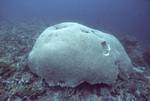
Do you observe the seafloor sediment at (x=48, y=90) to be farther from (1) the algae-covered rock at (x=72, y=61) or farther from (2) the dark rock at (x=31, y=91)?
(1) the algae-covered rock at (x=72, y=61)

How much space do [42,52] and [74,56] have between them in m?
1.09

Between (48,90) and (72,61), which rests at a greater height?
(72,61)

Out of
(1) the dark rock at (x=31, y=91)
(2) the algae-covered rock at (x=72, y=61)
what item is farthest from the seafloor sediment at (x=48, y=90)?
(2) the algae-covered rock at (x=72, y=61)

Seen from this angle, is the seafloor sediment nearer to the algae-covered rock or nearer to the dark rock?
the dark rock

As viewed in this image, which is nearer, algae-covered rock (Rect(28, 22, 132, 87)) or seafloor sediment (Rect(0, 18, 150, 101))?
A: seafloor sediment (Rect(0, 18, 150, 101))

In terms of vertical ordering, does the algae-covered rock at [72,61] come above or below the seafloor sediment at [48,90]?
above

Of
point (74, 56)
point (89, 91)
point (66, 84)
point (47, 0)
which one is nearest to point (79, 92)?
point (89, 91)

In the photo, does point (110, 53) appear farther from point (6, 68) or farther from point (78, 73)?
point (6, 68)

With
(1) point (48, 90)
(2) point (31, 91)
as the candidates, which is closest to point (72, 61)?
(1) point (48, 90)

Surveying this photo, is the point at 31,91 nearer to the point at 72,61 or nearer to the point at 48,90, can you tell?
the point at 48,90

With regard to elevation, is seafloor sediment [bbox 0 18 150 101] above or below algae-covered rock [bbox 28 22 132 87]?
below

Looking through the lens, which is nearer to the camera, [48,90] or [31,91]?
[31,91]

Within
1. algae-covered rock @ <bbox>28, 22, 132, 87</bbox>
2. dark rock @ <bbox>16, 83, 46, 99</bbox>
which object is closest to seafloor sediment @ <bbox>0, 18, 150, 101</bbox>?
dark rock @ <bbox>16, 83, 46, 99</bbox>

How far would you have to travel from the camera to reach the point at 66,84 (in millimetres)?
2588
